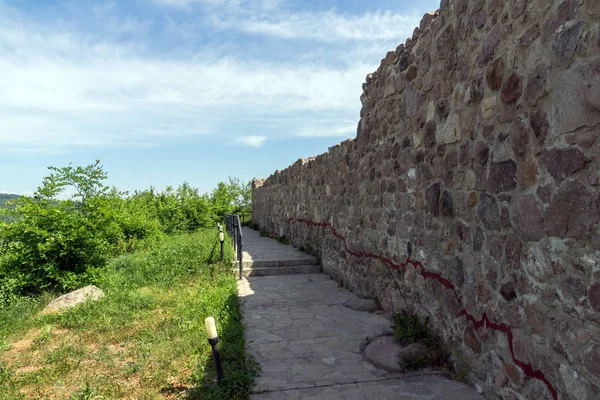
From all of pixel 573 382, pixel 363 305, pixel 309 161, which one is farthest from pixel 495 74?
pixel 309 161

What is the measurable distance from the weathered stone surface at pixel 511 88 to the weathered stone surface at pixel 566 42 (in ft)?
1.03

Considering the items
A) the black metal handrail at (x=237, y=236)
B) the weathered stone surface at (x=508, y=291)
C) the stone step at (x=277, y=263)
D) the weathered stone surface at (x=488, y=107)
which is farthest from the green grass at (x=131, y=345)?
the weathered stone surface at (x=488, y=107)

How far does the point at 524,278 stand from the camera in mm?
2377

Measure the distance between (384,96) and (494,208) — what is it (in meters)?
2.63

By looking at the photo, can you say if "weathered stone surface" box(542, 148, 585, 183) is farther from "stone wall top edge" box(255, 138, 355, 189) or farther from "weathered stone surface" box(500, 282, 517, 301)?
"stone wall top edge" box(255, 138, 355, 189)

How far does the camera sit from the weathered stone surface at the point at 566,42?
6.37 feet

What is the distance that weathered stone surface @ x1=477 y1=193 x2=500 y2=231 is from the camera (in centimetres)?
266

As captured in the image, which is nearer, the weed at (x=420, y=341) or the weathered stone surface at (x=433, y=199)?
the weed at (x=420, y=341)

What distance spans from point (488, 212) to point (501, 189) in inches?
8.5

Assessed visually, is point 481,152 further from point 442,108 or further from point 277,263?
point 277,263

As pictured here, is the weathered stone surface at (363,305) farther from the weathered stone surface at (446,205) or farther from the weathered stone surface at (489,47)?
the weathered stone surface at (489,47)

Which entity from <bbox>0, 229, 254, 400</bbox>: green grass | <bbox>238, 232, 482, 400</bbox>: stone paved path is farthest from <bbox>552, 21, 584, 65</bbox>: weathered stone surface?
<bbox>0, 229, 254, 400</bbox>: green grass

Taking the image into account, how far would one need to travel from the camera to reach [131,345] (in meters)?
4.29

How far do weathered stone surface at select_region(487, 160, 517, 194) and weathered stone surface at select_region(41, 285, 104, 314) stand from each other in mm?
5689
